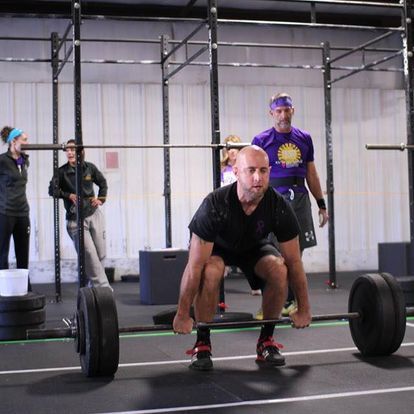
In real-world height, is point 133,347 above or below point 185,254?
below

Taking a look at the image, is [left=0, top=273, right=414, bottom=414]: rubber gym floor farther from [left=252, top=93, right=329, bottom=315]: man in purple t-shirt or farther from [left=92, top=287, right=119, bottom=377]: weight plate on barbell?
[left=252, top=93, right=329, bottom=315]: man in purple t-shirt

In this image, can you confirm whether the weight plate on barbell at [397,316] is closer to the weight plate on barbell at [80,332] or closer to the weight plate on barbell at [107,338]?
the weight plate on barbell at [107,338]

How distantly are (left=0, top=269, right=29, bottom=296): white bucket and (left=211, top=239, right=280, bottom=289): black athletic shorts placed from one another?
4.46 feet

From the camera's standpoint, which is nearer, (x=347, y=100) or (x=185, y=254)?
(x=185, y=254)

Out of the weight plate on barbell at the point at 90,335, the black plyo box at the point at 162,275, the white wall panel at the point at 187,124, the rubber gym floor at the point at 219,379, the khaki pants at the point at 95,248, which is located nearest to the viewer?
the rubber gym floor at the point at 219,379

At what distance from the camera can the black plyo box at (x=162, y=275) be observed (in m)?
5.45

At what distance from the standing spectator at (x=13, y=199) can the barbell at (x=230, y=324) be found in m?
2.30

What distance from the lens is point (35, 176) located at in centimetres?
761

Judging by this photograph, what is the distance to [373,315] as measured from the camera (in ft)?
10.2

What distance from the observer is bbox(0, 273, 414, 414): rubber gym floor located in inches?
94.5

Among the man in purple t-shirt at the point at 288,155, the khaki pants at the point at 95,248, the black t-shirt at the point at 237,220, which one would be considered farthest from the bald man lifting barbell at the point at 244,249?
the khaki pants at the point at 95,248

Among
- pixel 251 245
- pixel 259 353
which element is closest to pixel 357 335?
pixel 259 353

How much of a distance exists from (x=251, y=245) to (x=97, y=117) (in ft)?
16.9

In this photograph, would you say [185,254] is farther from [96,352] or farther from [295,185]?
[96,352]
